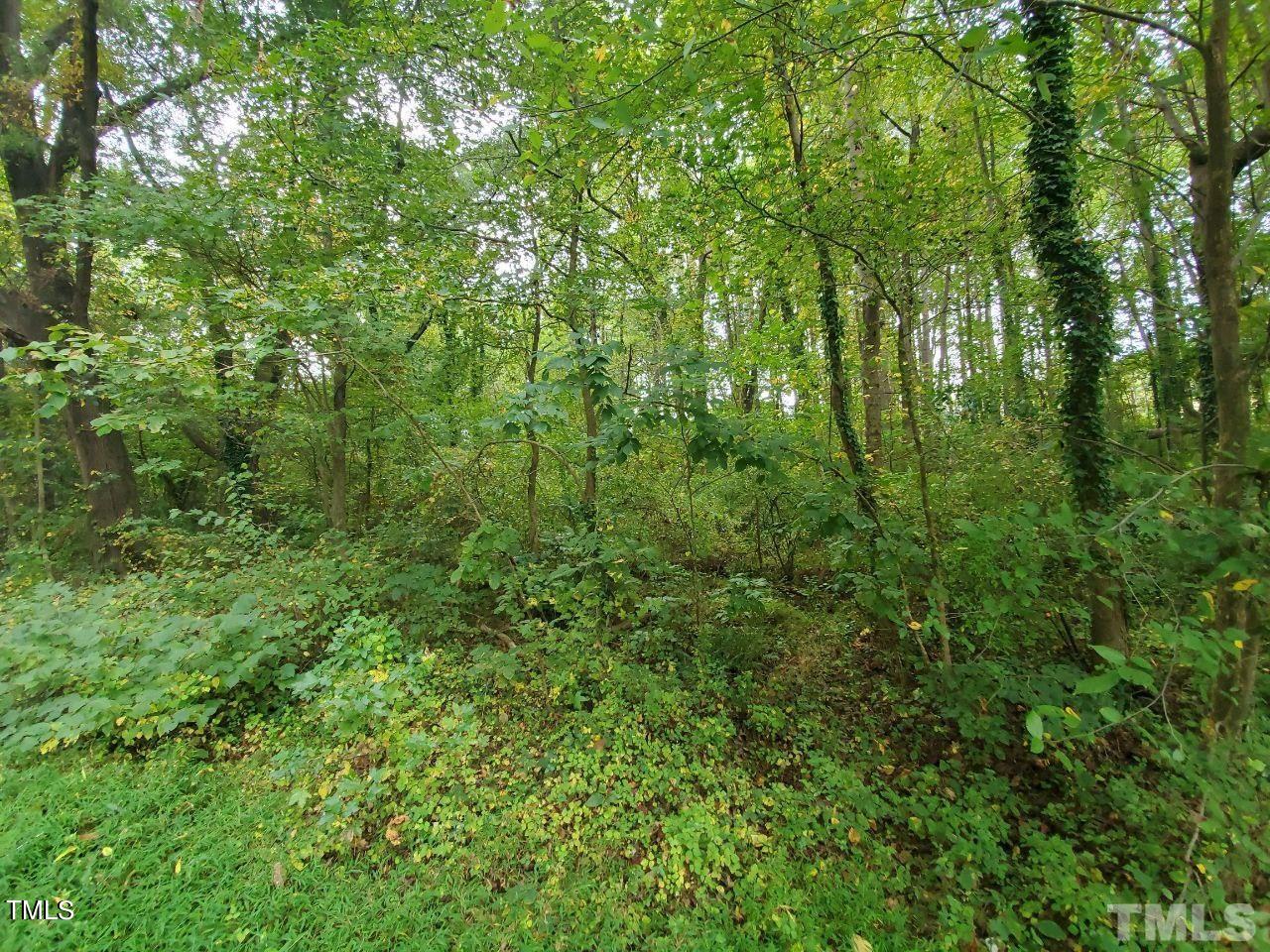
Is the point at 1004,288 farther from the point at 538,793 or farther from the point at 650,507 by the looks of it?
the point at 538,793

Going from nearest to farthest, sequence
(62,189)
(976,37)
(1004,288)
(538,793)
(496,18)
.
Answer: (496,18) < (976,37) < (538,793) < (1004,288) < (62,189)

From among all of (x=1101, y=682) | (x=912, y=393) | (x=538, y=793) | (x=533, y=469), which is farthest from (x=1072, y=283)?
(x=538, y=793)

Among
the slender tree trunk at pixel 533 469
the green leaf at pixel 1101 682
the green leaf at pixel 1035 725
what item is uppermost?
the slender tree trunk at pixel 533 469

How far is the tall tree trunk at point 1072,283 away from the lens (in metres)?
3.62

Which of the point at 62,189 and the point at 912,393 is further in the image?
the point at 62,189

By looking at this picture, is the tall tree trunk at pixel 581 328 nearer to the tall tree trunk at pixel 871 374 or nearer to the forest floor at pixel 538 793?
the forest floor at pixel 538 793

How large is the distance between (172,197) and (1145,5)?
7863mm

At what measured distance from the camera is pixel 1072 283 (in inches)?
151

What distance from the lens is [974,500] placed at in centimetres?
508

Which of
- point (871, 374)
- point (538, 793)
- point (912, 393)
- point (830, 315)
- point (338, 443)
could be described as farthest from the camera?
point (338, 443)

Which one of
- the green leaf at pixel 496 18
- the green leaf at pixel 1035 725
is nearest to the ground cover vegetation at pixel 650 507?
the green leaf at pixel 496 18

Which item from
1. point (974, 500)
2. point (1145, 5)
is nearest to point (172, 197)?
point (1145, 5)

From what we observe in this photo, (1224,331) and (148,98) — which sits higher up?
(148,98)

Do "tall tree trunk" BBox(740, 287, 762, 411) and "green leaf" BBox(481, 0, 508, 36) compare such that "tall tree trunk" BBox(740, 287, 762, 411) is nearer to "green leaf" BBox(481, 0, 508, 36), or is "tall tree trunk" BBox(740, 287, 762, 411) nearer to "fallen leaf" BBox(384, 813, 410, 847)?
"green leaf" BBox(481, 0, 508, 36)
